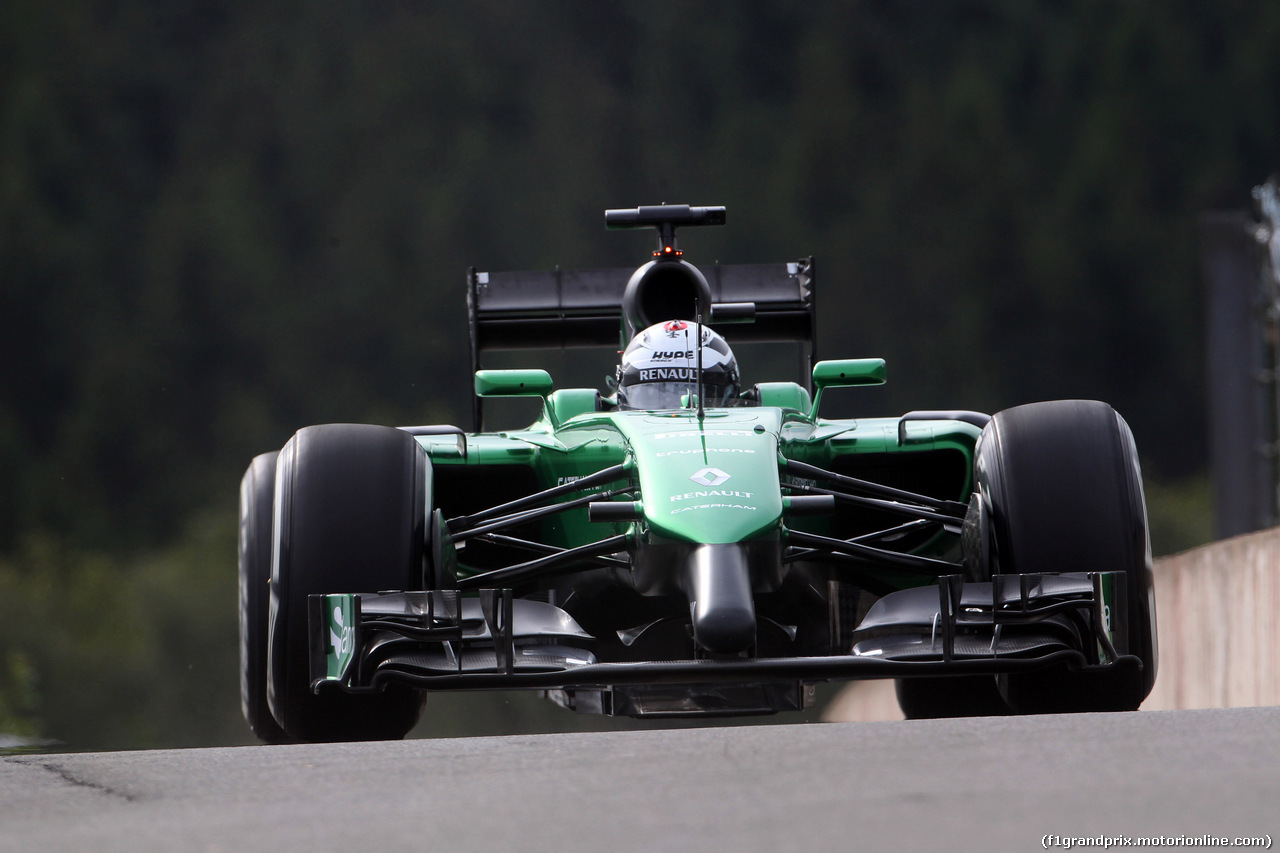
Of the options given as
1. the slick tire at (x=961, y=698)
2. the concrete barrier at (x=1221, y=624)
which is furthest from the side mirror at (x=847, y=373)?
the concrete barrier at (x=1221, y=624)

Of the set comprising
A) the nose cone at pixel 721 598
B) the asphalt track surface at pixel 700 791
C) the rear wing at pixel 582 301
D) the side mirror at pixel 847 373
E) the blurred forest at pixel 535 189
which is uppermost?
the blurred forest at pixel 535 189

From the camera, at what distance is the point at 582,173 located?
37.2 metres

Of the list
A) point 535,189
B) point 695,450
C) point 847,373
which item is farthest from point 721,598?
point 535,189

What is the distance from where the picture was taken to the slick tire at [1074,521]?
5652 millimetres

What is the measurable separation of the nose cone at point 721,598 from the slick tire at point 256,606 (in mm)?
1803

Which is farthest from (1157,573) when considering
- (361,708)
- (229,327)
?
(229,327)

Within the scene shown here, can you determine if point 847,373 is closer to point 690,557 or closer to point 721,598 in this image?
point 690,557

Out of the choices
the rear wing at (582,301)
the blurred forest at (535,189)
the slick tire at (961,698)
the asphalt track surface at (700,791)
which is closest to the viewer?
the asphalt track surface at (700,791)

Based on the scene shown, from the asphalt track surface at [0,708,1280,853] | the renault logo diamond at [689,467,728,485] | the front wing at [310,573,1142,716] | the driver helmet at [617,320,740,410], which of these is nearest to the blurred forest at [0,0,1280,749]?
the driver helmet at [617,320,740,410]

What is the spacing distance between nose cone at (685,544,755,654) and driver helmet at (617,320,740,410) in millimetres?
1508

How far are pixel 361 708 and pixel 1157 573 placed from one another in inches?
192

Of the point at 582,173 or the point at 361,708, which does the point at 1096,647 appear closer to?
the point at 361,708

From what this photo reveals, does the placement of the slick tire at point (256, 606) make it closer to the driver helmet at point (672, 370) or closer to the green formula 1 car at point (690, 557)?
the green formula 1 car at point (690, 557)

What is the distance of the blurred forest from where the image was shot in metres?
33.2
